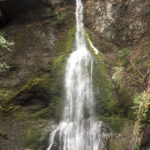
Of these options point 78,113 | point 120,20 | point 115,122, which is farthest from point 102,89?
point 120,20

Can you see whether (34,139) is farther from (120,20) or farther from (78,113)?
(120,20)

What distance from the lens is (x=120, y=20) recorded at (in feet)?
52.8

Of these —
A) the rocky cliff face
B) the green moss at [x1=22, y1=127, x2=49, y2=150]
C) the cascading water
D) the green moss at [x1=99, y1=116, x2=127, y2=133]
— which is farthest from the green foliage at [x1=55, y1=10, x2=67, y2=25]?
the green moss at [x1=22, y1=127, x2=49, y2=150]

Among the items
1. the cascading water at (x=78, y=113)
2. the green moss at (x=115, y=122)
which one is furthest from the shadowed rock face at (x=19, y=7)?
the green moss at (x=115, y=122)

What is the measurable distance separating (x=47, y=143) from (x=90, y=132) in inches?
82.9

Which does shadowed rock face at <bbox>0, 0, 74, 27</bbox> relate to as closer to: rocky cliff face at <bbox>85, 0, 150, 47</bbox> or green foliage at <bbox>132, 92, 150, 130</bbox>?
rocky cliff face at <bbox>85, 0, 150, 47</bbox>

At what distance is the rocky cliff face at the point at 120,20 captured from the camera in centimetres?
1502

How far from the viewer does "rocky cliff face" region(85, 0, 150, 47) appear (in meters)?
15.0

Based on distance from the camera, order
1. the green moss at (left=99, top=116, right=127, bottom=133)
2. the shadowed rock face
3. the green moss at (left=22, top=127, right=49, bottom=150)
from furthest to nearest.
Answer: the shadowed rock face → the green moss at (left=99, top=116, right=127, bottom=133) → the green moss at (left=22, top=127, right=49, bottom=150)

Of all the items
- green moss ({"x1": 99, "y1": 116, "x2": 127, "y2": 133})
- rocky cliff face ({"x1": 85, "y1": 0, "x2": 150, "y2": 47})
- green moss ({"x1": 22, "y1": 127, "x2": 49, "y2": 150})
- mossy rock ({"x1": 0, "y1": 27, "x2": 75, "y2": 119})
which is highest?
rocky cliff face ({"x1": 85, "y1": 0, "x2": 150, "y2": 47})

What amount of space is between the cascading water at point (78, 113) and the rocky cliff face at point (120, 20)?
12.7ft

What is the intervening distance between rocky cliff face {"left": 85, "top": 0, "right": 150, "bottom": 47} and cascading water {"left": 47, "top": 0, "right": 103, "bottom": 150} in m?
3.88

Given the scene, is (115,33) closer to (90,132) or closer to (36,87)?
(36,87)

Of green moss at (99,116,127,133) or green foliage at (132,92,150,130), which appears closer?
green foliage at (132,92,150,130)
